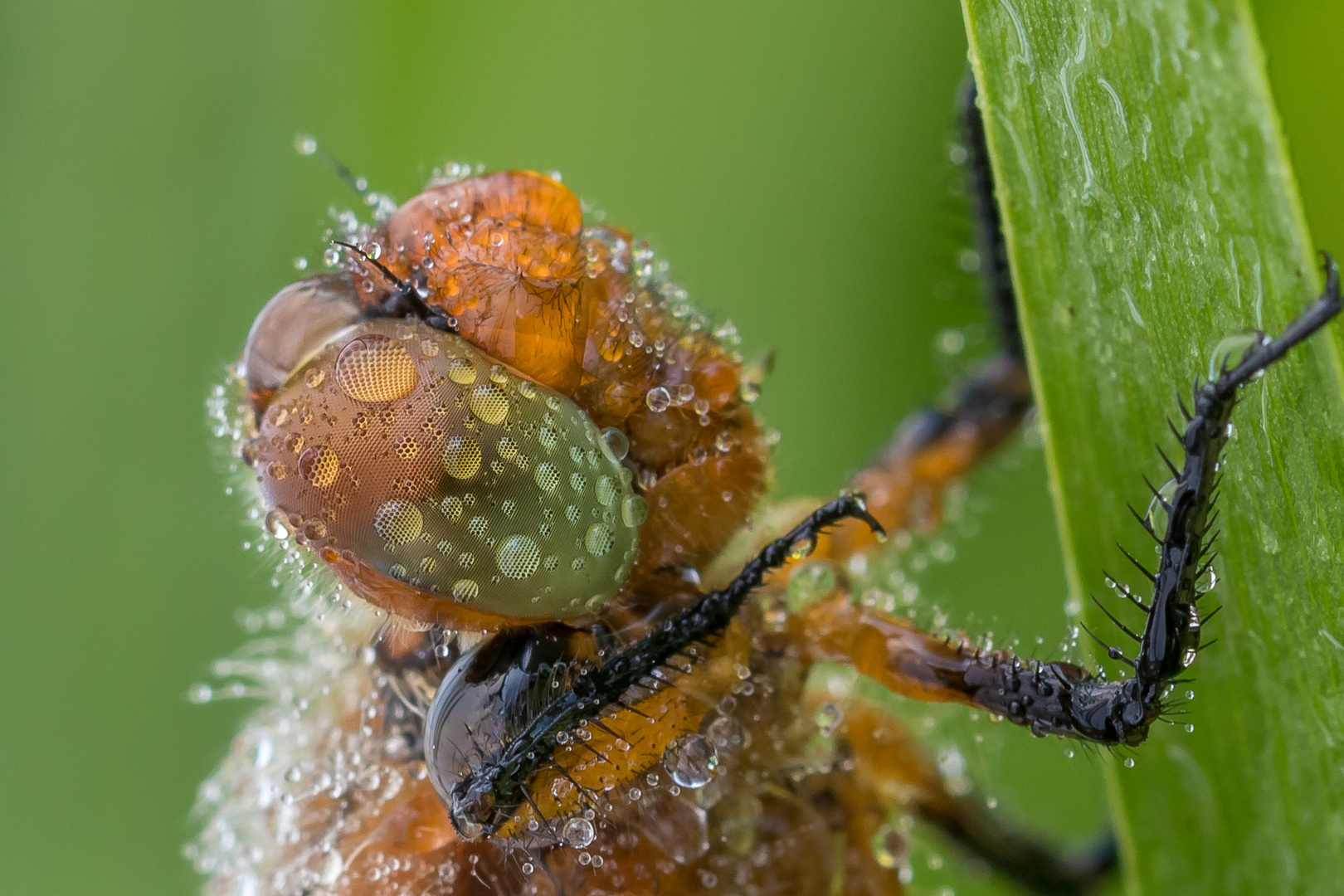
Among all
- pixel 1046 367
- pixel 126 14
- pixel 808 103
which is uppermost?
pixel 126 14

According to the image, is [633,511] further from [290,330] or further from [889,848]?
[889,848]

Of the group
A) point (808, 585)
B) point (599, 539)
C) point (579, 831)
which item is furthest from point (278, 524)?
point (808, 585)

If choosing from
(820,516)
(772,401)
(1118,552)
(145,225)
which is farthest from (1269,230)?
(145,225)

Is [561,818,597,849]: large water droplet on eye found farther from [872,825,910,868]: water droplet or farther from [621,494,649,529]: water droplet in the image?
[872,825,910,868]: water droplet

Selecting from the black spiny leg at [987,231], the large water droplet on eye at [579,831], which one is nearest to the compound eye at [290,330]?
the large water droplet on eye at [579,831]

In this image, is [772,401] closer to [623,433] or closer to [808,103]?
[808,103]

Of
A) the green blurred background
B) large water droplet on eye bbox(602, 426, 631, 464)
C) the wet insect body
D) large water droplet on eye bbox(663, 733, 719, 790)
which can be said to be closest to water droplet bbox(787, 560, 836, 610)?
the wet insect body

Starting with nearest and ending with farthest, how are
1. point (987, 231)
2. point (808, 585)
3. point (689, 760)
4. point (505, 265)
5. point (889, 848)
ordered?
1. point (505, 265)
2. point (689, 760)
3. point (808, 585)
4. point (889, 848)
5. point (987, 231)
